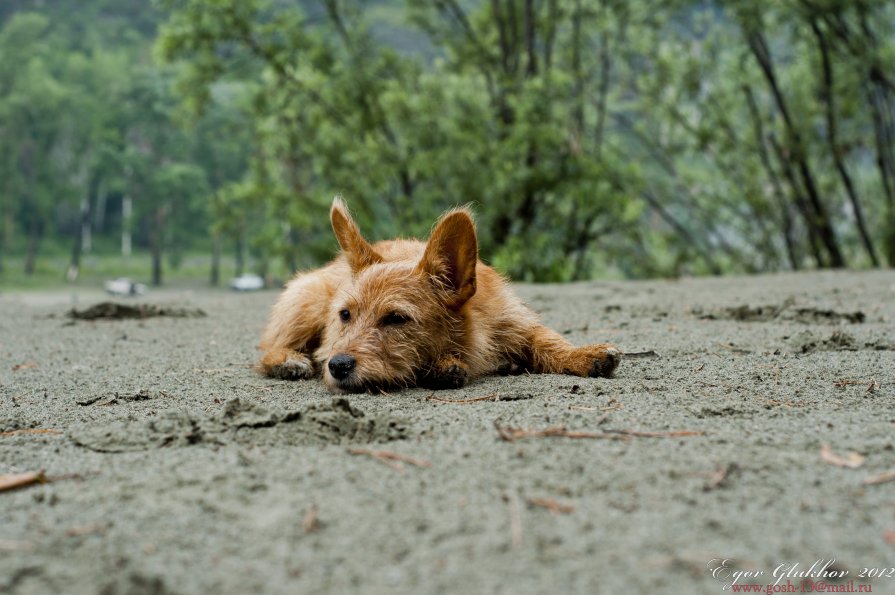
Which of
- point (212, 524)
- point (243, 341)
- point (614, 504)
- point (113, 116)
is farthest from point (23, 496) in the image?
point (113, 116)

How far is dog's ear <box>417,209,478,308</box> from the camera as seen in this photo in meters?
4.31

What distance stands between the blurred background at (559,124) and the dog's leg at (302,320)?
9336 mm

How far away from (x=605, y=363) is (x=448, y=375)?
0.87m

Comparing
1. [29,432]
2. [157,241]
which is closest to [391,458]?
[29,432]

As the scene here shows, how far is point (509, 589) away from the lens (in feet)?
5.43

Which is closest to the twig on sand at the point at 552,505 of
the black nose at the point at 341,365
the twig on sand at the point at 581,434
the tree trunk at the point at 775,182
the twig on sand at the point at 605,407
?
the twig on sand at the point at 581,434

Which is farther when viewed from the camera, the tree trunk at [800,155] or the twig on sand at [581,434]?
the tree trunk at [800,155]

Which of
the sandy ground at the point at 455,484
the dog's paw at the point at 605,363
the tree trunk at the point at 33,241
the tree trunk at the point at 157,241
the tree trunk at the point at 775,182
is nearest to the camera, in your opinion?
the sandy ground at the point at 455,484

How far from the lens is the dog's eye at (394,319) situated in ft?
13.9

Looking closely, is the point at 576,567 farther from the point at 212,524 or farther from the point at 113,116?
the point at 113,116

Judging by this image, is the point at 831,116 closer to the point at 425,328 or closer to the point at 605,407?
the point at 425,328

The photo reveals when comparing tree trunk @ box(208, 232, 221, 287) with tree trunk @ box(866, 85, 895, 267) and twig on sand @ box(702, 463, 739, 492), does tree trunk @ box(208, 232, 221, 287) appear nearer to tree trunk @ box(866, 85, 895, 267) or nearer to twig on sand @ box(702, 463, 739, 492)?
Answer: tree trunk @ box(866, 85, 895, 267)

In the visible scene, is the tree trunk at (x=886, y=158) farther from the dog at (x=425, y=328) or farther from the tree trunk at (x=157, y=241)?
the tree trunk at (x=157, y=241)

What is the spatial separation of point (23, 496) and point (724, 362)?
3.61 meters
